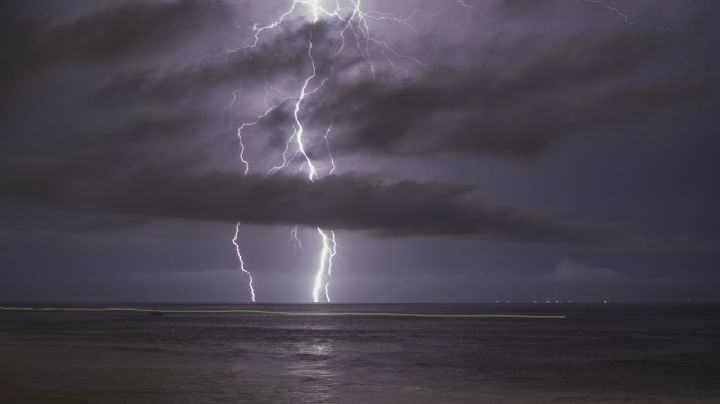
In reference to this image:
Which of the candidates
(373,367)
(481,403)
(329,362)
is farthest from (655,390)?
(329,362)

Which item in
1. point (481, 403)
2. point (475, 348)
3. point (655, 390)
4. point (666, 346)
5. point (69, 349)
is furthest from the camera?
point (666, 346)

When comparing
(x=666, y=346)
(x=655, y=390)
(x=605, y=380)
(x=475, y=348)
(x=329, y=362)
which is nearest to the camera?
(x=655, y=390)

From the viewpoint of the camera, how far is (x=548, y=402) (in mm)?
21234

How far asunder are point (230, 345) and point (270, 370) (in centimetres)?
1750

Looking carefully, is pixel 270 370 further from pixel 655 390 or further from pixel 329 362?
pixel 655 390

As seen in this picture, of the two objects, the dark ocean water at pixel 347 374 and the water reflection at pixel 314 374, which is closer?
the water reflection at pixel 314 374

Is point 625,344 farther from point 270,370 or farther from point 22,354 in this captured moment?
point 22,354

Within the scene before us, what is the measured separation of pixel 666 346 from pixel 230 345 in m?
31.4

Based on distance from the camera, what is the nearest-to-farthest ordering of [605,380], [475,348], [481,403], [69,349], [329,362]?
[481,403] < [605,380] < [329,362] < [69,349] < [475,348]

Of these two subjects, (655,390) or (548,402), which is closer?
(548,402)

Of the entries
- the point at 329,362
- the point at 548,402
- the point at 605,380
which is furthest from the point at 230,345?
the point at 548,402

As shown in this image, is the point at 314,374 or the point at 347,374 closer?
the point at 314,374

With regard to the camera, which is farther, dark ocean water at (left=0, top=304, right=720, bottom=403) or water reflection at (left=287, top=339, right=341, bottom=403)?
dark ocean water at (left=0, top=304, right=720, bottom=403)

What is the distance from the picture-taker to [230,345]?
151ft
